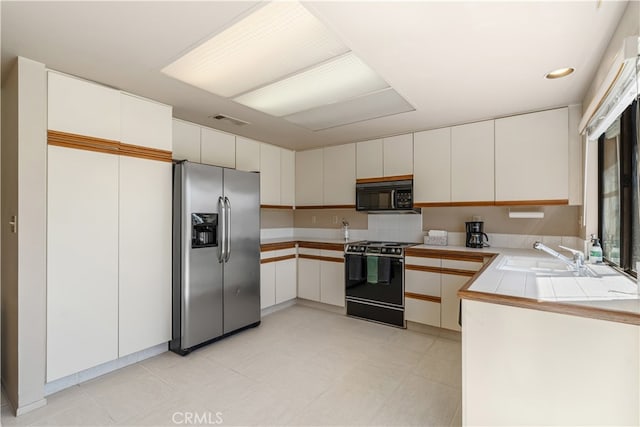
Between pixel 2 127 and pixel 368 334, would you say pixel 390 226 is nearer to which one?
pixel 368 334

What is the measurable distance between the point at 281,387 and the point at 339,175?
109 inches

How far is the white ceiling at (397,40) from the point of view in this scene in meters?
1.52

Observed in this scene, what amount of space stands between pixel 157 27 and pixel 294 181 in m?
3.17

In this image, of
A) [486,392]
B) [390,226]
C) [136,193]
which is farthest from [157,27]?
[390,226]

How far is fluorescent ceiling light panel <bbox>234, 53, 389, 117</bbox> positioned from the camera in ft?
7.07

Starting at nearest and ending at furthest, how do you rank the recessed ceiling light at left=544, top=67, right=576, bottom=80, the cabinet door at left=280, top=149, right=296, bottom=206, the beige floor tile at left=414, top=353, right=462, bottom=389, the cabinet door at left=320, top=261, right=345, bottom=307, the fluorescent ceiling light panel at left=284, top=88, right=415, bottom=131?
the recessed ceiling light at left=544, top=67, right=576, bottom=80 → the beige floor tile at left=414, top=353, right=462, bottom=389 → the fluorescent ceiling light panel at left=284, top=88, right=415, bottom=131 → the cabinet door at left=320, top=261, right=345, bottom=307 → the cabinet door at left=280, top=149, right=296, bottom=206

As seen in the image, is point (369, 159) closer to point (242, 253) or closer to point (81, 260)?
point (242, 253)

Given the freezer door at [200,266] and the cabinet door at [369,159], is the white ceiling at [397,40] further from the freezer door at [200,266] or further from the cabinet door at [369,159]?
the cabinet door at [369,159]

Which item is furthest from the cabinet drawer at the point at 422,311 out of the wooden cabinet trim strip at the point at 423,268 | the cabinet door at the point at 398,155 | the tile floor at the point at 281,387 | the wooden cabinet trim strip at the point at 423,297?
the cabinet door at the point at 398,155

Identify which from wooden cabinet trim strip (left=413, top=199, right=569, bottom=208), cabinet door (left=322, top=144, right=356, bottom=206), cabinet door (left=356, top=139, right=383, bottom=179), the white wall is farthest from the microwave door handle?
wooden cabinet trim strip (left=413, top=199, right=569, bottom=208)

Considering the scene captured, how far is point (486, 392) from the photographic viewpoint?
1481mm

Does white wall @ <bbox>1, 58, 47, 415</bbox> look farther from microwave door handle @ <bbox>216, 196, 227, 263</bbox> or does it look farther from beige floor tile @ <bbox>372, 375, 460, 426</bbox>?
beige floor tile @ <bbox>372, 375, 460, 426</bbox>

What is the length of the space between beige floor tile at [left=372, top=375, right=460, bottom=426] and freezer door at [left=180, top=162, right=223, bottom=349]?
5.70ft

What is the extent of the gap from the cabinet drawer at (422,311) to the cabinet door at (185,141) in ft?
9.38
